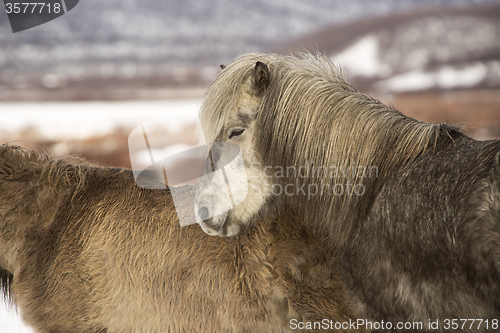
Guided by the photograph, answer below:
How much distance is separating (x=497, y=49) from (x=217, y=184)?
193 cm

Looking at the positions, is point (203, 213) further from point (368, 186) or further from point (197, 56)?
point (197, 56)

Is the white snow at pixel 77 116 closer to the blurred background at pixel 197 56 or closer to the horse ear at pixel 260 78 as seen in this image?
the blurred background at pixel 197 56

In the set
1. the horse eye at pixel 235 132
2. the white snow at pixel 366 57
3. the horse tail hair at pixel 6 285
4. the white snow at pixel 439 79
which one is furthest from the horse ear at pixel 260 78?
the white snow at pixel 439 79

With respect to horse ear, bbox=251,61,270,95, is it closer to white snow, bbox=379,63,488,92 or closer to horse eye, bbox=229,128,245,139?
horse eye, bbox=229,128,245,139

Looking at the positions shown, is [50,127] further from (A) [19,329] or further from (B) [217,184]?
(B) [217,184]

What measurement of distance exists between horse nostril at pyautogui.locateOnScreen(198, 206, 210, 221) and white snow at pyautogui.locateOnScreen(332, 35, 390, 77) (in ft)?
4.91

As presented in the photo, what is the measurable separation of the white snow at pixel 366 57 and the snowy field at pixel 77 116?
37.7 inches

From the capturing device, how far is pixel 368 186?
0.85 m

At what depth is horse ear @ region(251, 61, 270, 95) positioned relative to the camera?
3.02 feet

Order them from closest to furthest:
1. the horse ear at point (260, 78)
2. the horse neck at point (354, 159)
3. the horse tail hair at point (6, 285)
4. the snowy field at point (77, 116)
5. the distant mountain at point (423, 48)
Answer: the horse neck at point (354, 159) → the horse ear at point (260, 78) → the horse tail hair at point (6, 285) → the distant mountain at point (423, 48) → the snowy field at point (77, 116)

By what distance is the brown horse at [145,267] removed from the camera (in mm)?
899

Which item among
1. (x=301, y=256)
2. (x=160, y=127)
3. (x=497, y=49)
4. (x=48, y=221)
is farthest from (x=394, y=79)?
(x=48, y=221)

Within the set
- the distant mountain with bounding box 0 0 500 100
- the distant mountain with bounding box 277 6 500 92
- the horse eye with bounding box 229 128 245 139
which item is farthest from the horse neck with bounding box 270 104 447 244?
the distant mountain with bounding box 0 0 500 100

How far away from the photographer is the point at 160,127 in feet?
4.98
